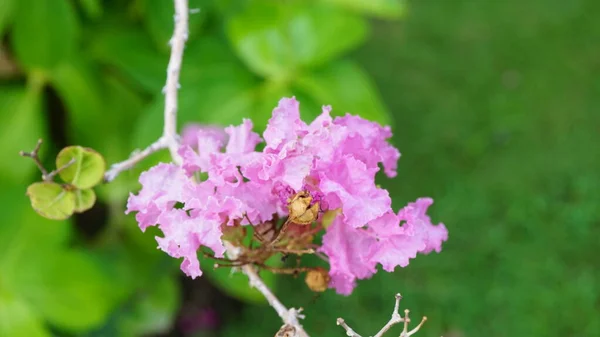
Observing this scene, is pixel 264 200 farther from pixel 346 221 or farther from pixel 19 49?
pixel 19 49

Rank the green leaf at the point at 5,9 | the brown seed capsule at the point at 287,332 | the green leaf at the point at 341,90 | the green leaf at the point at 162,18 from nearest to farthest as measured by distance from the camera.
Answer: the brown seed capsule at the point at 287,332
the green leaf at the point at 5,9
the green leaf at the point at 162,18
the green leaf at the point at 341,90

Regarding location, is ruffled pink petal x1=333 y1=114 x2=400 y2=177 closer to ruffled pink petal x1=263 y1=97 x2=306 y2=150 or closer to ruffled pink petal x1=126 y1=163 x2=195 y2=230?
ruffled pink petal x1=263 y1=97 x2=306 y2=150

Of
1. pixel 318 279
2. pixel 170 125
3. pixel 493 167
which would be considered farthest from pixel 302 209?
pixel 493 167

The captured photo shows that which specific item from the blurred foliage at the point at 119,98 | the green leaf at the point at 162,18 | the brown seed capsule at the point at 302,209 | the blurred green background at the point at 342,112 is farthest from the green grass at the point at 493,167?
the brown seed capsule at the point at 302,209

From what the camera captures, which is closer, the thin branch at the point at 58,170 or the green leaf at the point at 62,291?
the thin branch at the point at 58,170

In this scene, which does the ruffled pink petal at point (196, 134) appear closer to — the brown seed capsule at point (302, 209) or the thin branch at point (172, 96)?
the thin branch at point (172, 96)

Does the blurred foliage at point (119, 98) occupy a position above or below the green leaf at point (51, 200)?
above
